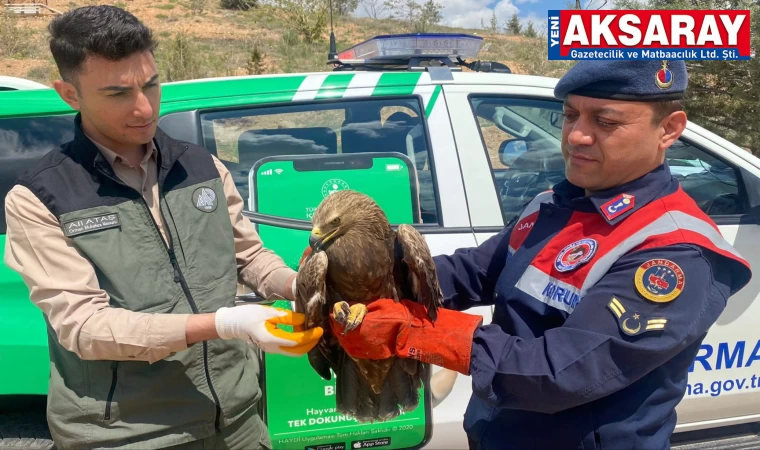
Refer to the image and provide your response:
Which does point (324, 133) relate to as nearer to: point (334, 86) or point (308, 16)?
point (334, 86)

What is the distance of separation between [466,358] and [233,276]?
951mm

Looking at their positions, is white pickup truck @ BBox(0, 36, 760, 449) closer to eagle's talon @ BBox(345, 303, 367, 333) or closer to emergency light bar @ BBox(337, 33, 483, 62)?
emergency light bar @ BBox(337, 33, 483, 62)

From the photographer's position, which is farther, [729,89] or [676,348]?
[729,89]

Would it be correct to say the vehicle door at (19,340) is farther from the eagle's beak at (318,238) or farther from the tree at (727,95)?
the tree at (727,95)

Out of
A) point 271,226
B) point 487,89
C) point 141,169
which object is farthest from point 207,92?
point 487,89

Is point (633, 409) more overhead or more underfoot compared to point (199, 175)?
more underfoot

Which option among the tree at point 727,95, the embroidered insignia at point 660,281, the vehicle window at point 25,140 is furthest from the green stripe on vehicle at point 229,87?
the tree at point 727,95

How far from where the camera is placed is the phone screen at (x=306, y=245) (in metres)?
2.57

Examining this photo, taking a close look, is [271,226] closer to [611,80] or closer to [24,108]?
[24,108]

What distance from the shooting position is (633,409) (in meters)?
1.48

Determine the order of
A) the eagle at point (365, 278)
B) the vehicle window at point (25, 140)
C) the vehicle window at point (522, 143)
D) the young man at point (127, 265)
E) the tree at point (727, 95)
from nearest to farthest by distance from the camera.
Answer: the young man at point (127, 265) → the eagle at point (365, 278) → the vehicle window at point (25, 140) → the vehicle window at point (522, 143) → the tree at point (727, 95)

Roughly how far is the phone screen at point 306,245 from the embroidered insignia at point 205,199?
0.58 meters

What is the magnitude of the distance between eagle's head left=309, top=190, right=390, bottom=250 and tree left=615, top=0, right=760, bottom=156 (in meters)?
10.2

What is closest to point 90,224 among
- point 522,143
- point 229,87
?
point 229,87
